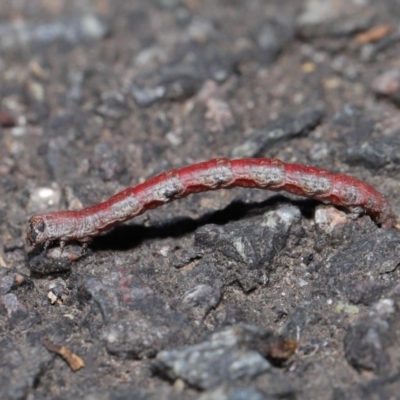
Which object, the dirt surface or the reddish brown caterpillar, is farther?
the reddish brown caterpillar

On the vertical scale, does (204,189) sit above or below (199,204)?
above

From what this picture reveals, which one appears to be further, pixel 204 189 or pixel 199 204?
pixel 199 204

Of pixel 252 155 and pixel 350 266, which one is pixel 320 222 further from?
pixel 252 155

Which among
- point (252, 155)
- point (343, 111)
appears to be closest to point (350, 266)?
point (252, 155)
